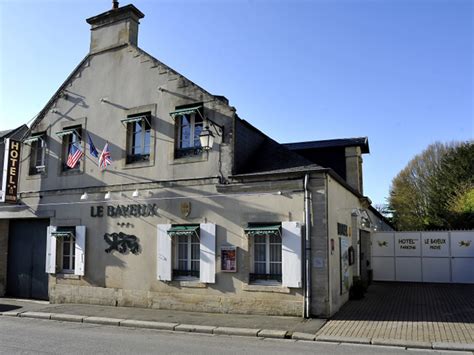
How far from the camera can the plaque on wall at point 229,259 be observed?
1201 centimetres

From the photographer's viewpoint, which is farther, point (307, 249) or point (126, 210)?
point (126, 210)

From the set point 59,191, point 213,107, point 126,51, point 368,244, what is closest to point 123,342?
point 213,107

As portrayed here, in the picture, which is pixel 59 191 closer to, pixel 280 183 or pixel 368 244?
pixel 280 183

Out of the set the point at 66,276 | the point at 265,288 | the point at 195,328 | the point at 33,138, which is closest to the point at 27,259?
the point at 66,276

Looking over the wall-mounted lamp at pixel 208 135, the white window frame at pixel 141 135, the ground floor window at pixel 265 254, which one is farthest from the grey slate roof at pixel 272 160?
the white window frame at pixel 141 135

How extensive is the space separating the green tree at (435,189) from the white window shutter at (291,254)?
816 inches

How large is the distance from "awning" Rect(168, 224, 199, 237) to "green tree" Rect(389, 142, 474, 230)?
21.6m

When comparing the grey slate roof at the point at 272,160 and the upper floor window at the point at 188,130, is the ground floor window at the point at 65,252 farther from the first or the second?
the grey slate roof at the point at 272,160

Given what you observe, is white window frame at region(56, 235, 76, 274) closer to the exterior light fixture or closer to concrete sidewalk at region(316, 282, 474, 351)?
the exterior light fixture

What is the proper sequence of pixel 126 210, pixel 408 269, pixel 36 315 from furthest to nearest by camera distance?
pixel 408 269, pixel 126 210, pixel 36 315

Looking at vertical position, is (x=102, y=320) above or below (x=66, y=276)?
below

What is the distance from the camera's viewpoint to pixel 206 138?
12430mm

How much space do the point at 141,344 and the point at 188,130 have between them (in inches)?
266

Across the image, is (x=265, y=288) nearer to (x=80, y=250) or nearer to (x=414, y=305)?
(x=414, y=305)
